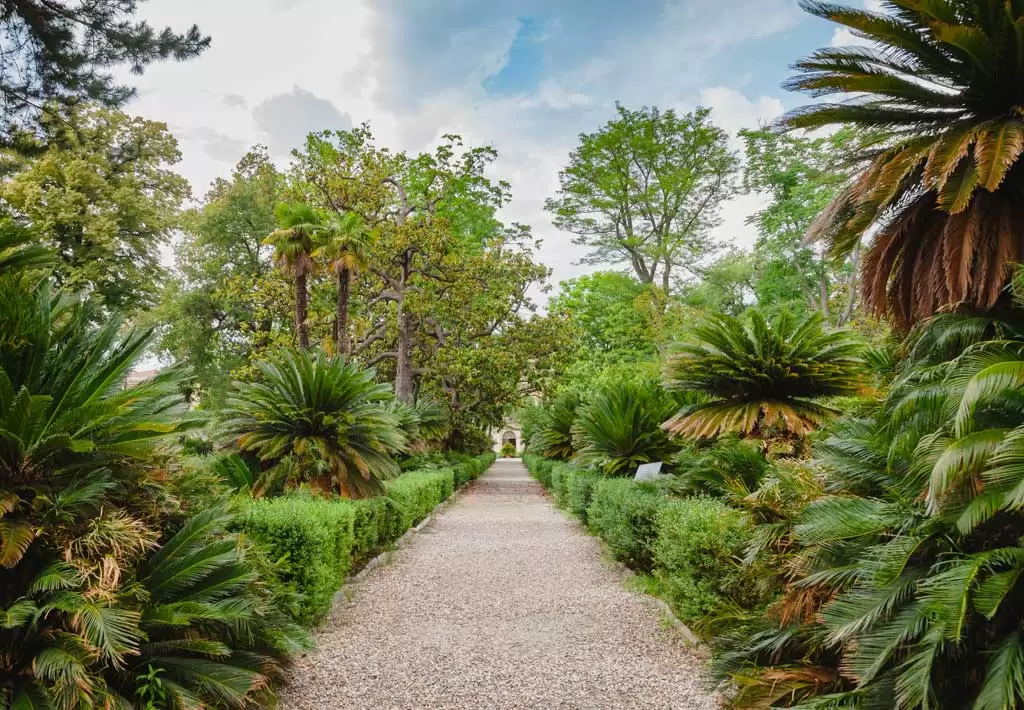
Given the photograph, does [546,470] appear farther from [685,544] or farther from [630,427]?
[685,544]

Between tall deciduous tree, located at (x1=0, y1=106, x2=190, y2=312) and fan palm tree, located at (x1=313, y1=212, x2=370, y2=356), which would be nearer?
fan palm tree, located at (x1=313, y1=212, x2=370, y2=356)

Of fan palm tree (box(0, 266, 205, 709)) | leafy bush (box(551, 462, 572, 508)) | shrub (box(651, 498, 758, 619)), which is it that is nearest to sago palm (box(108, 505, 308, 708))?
fan palm tree (box(0, 266, 205, 709))

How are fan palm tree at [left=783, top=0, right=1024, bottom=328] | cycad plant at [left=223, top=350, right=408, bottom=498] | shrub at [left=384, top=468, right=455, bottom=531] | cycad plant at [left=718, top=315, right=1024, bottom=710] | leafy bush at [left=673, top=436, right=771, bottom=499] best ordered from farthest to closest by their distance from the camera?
shrub at [left=384, top=468, right=455, bottom=531] → cycad plant at [left=223, top=350, right=408, bottom=498] → leafy bush at [left=673, top=436, right=771, bottom=499] → fan palm tree at [left=783, top=0, right=1024, bottom=328] → cycad plant at [left=718, top=315, right=1024, bottom=710]

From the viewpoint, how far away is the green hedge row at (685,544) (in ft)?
14.3

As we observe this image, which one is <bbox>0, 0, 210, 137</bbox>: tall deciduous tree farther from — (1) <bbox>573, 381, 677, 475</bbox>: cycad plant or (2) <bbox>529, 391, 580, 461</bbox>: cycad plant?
(2) <bbox>529, 391, 580, 461</bbox>: cycad plant

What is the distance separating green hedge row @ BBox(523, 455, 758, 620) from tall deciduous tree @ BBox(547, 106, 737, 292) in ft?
62.2

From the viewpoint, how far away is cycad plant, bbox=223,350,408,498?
7762mm

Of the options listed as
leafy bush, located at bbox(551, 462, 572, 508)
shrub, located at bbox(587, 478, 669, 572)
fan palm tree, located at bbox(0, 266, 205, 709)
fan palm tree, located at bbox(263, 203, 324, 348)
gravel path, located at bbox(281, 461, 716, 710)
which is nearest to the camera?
fan palm tree, located at bbox(0, 266, 205, 709)

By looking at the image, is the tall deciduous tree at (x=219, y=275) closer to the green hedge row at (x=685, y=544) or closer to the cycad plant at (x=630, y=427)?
the cycad plant at (x=630, y=427)

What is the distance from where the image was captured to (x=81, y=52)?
6332 mm

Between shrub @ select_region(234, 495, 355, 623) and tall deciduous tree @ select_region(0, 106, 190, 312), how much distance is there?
1518cm

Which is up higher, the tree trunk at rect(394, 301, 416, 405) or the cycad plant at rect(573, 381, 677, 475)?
the tree trunk at rect(394, 301, 416, 405)

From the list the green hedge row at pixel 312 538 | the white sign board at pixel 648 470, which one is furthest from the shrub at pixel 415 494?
the white sign board at pixel 648 470

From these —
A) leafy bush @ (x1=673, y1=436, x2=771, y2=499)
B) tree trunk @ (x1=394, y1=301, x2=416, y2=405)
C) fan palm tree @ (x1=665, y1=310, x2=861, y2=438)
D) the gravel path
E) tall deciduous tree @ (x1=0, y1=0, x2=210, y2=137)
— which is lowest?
the gravel path
